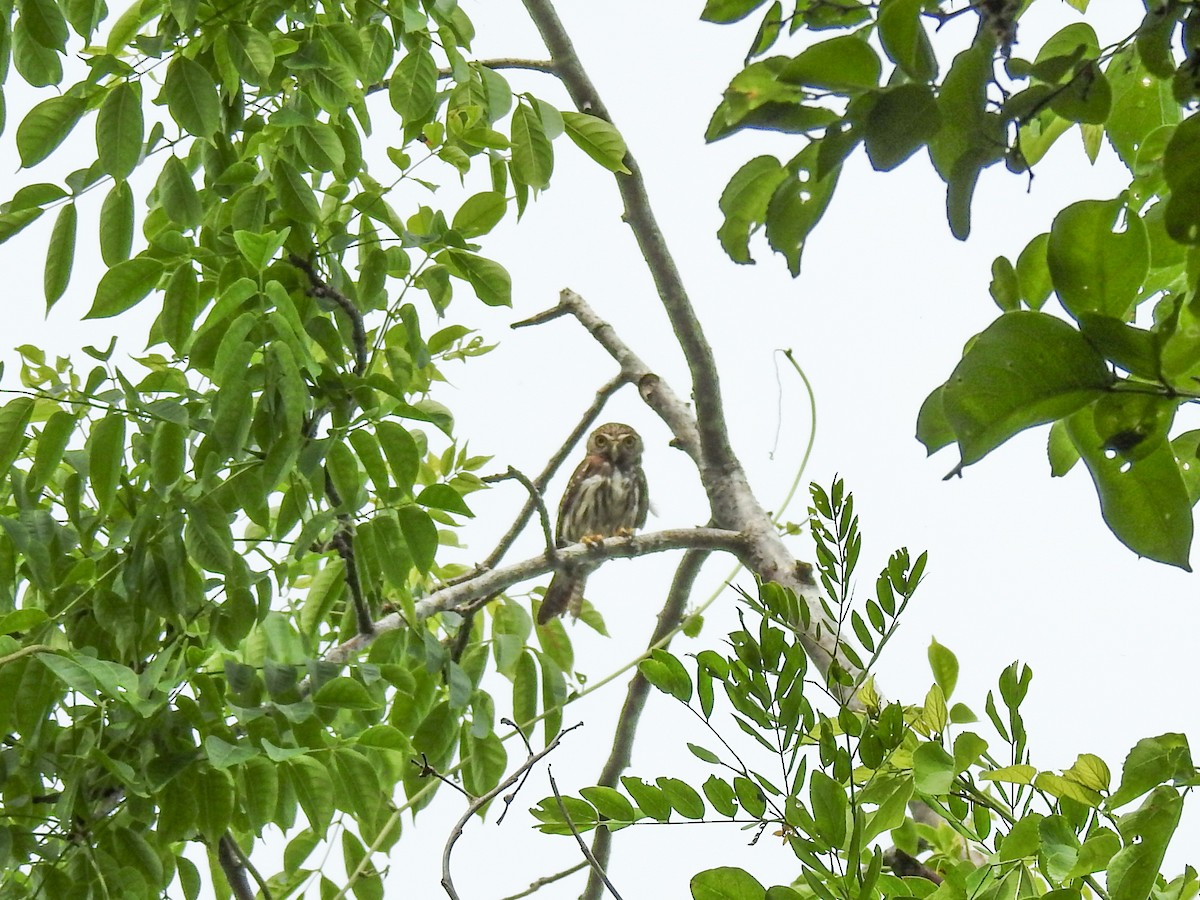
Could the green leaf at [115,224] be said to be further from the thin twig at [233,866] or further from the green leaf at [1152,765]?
the green leaf at [1152,765]

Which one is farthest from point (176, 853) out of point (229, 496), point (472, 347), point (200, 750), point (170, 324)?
point (472, 347)

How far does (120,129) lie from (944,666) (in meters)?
0.90

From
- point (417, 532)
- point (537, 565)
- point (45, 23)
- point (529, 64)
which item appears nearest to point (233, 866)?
point (417, 532)

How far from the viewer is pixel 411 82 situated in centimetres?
125

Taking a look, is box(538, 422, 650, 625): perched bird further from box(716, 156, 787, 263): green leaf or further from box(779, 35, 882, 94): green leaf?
box(779, 35, 882, 94): green leaf

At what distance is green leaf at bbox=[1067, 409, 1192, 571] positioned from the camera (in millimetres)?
489

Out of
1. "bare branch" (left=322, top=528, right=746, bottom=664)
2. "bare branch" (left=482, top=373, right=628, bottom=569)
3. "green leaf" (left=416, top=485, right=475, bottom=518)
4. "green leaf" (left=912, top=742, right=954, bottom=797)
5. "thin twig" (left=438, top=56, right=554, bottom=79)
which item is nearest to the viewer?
"green leaf" (left=912, top=742, right=954, bottom=797)

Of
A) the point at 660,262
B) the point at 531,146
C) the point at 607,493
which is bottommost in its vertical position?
the point at 531,146

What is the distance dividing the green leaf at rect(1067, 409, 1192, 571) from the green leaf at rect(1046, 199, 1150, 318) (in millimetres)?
55

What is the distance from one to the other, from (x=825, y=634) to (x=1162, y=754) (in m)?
1.05

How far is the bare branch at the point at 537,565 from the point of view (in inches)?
59.3

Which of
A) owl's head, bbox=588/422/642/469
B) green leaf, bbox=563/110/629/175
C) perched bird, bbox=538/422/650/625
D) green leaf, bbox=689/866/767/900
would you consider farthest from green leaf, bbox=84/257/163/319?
owl's head, bbox=588/422/642/469

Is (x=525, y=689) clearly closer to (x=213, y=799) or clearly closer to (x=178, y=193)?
(x=213, y=799)

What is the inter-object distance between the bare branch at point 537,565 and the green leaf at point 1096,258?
106 cm
